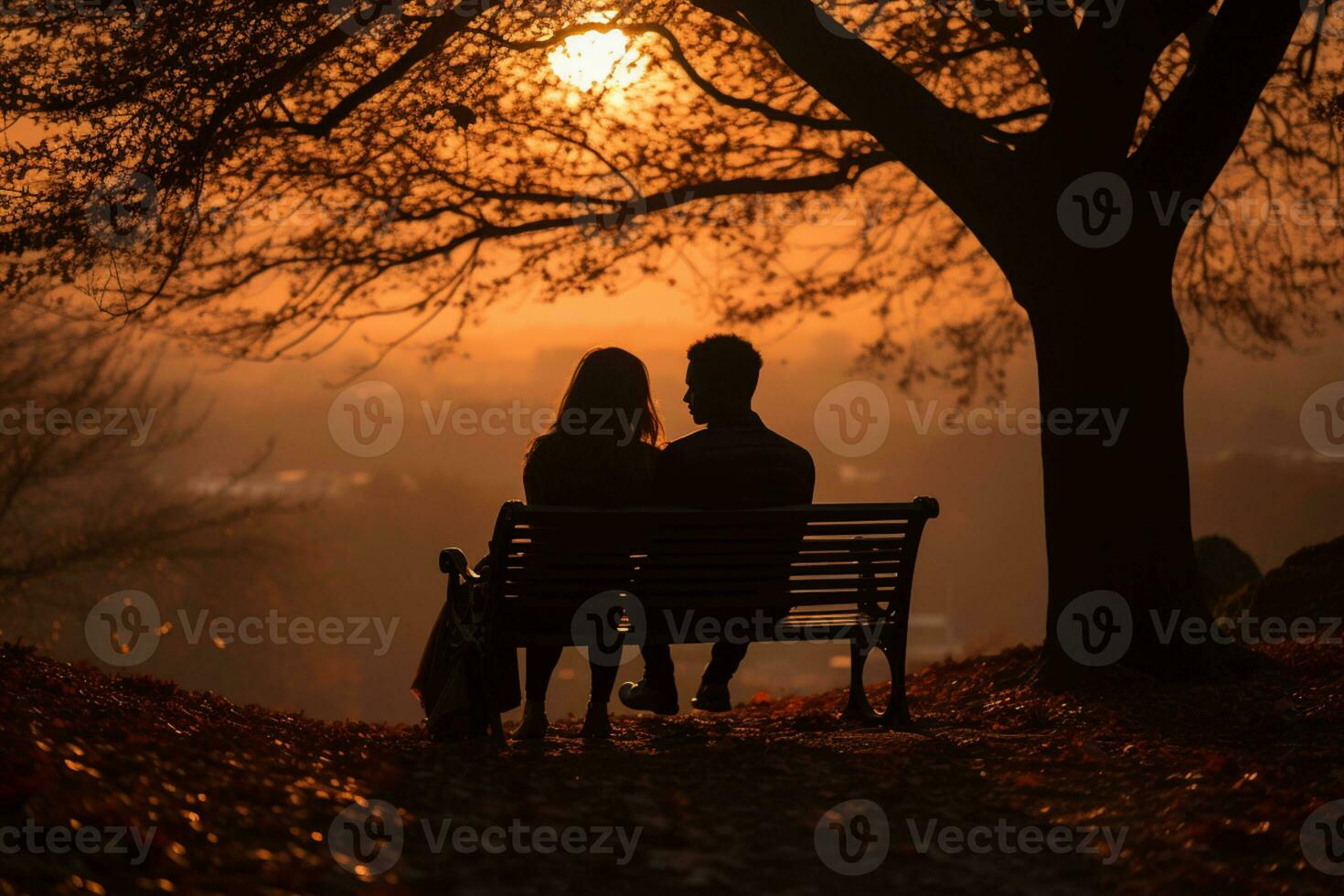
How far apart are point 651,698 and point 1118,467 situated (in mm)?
3225

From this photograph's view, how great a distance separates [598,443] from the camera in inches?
240

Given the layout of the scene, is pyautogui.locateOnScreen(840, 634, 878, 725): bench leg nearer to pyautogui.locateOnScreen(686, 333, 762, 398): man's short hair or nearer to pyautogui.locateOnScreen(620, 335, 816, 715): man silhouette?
pyautogui.locateOnScreen(620, 335, 816, 715): man silhouette

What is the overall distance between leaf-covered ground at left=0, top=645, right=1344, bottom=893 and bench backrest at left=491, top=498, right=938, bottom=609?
0.69m

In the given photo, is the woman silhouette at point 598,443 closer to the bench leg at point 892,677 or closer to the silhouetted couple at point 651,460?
the silhouetted couple at point 651,460

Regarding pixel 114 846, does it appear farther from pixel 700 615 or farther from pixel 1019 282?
pixel 1019 282

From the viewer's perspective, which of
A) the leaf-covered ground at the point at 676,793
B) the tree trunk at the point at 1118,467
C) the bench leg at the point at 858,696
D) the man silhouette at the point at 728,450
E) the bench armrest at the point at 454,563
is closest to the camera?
the leaf-covered ground at the point at 676,793

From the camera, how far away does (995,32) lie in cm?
1069

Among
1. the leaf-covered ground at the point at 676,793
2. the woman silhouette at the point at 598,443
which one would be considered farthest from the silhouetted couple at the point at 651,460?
the leaf-covered ground at the point at 676,793

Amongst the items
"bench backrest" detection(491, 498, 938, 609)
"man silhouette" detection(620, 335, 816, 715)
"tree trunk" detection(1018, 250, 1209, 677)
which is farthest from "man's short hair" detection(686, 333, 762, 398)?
"tree trunk" detection(1018, 250, 1209, 677)

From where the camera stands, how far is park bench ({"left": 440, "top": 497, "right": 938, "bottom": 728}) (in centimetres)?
599

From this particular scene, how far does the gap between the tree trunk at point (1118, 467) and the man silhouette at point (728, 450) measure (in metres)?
2.35

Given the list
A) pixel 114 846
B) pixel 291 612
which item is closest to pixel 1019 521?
pixel 291 612

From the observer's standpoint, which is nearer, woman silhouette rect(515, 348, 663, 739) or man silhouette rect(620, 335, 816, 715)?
woman silhouette rect(515, 348, 663, 739)

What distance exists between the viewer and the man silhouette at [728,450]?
6.30 metres
